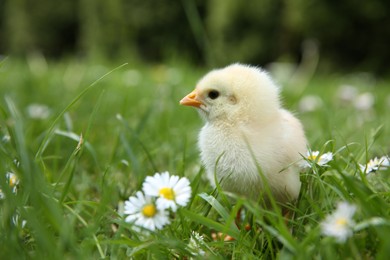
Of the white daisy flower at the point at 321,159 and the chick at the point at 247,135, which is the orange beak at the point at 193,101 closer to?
the chick at the point at 247,135

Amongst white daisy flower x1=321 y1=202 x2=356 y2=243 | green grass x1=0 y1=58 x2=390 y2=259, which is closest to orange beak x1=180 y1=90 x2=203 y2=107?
green grass x1=0 y1=58 x2=390 y2=259

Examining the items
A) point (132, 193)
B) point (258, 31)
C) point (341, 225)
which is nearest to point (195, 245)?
point (341, 225)

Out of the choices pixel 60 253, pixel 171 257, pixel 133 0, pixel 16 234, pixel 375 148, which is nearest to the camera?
pixel 60 253

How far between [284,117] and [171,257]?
27.5 inches

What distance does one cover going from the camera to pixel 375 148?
216cm

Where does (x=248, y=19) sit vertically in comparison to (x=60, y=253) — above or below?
below

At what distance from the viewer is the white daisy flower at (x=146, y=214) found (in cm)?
109

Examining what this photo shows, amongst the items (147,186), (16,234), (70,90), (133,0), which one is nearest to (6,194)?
(16,234)

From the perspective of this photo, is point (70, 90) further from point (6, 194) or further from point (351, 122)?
point (6, 194)

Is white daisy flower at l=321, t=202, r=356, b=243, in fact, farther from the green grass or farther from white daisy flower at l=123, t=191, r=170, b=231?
white daisy flower at l=123, t=191, r=170, b=231

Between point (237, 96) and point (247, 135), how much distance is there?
17 cm

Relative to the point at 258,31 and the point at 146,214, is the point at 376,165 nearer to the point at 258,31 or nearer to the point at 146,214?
the point at 146,214

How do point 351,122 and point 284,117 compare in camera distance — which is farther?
point 351,122

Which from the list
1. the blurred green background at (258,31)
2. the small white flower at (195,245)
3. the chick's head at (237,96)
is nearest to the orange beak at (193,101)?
the chick's head at (237,96)
